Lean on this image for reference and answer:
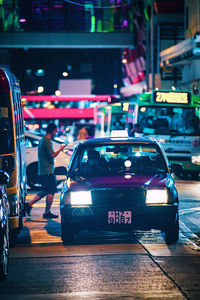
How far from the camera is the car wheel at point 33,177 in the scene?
2014 cm

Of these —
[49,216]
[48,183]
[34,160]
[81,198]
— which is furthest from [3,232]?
[34,160]

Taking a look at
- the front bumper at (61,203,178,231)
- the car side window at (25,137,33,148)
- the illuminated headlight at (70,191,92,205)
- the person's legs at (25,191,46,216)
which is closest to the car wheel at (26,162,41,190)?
the car side window at (25,137,33,148)

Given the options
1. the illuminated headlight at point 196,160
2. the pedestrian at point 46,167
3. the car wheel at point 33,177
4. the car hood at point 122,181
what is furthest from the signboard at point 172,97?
the car hood at point 122,181

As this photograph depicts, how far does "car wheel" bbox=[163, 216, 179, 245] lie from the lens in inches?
412

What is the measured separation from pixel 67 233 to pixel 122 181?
114 cm

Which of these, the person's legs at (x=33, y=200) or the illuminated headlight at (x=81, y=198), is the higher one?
the illuminated headlight at (x=81, y=198)

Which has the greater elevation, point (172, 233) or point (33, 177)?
point (172, 233)

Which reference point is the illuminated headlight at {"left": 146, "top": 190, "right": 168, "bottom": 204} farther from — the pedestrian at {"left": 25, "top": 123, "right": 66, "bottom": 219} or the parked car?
the pedestrian at {"left": 25, "top": 123, "right": 66, "bottom": 219}

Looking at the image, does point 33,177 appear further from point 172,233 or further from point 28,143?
point 172,233

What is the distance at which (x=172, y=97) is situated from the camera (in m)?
24.1

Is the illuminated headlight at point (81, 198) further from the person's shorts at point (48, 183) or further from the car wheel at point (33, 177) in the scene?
the car wheel at point (33, 177)

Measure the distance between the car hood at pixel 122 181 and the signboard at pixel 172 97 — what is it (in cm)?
1343

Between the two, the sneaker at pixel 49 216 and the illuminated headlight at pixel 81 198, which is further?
the sneaker at pixel 49 216

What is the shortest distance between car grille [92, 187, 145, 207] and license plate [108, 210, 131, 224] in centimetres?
12
